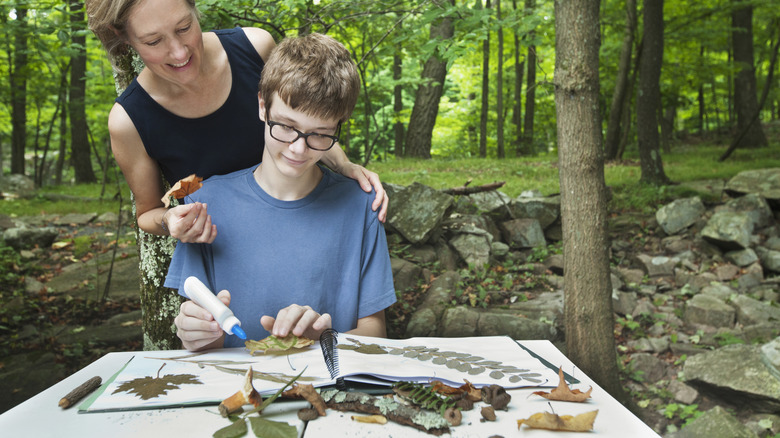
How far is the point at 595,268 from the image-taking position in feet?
8.21

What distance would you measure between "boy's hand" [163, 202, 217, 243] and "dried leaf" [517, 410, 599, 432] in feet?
3.10

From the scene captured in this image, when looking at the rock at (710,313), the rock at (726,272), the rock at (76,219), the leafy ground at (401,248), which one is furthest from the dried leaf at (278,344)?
the rock at (76,219)

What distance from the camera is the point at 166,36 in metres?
1.59

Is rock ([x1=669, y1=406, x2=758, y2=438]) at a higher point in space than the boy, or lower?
lower

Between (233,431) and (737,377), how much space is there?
367 cm

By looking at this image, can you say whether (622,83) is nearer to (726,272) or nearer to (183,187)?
(726,272)

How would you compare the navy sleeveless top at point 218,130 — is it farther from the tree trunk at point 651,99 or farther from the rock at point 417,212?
the tree trunk at point 651,99

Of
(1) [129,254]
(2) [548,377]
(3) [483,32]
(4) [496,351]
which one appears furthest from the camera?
(1) [129,254]

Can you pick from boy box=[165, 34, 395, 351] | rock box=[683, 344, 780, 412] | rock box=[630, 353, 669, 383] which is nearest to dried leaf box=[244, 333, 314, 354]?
boy box=[165, 34, 395, 351]

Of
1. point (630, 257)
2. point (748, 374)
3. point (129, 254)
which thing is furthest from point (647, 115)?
point (129, 254)

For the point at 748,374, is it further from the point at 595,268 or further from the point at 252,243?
the point at 252,243

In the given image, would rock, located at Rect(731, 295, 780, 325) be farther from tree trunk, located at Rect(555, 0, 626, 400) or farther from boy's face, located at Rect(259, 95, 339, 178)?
boy's face, located at Rect(259, 95, 339, 178)

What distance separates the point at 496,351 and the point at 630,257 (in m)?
5.09

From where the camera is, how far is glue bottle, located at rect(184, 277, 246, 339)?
4.09ft
